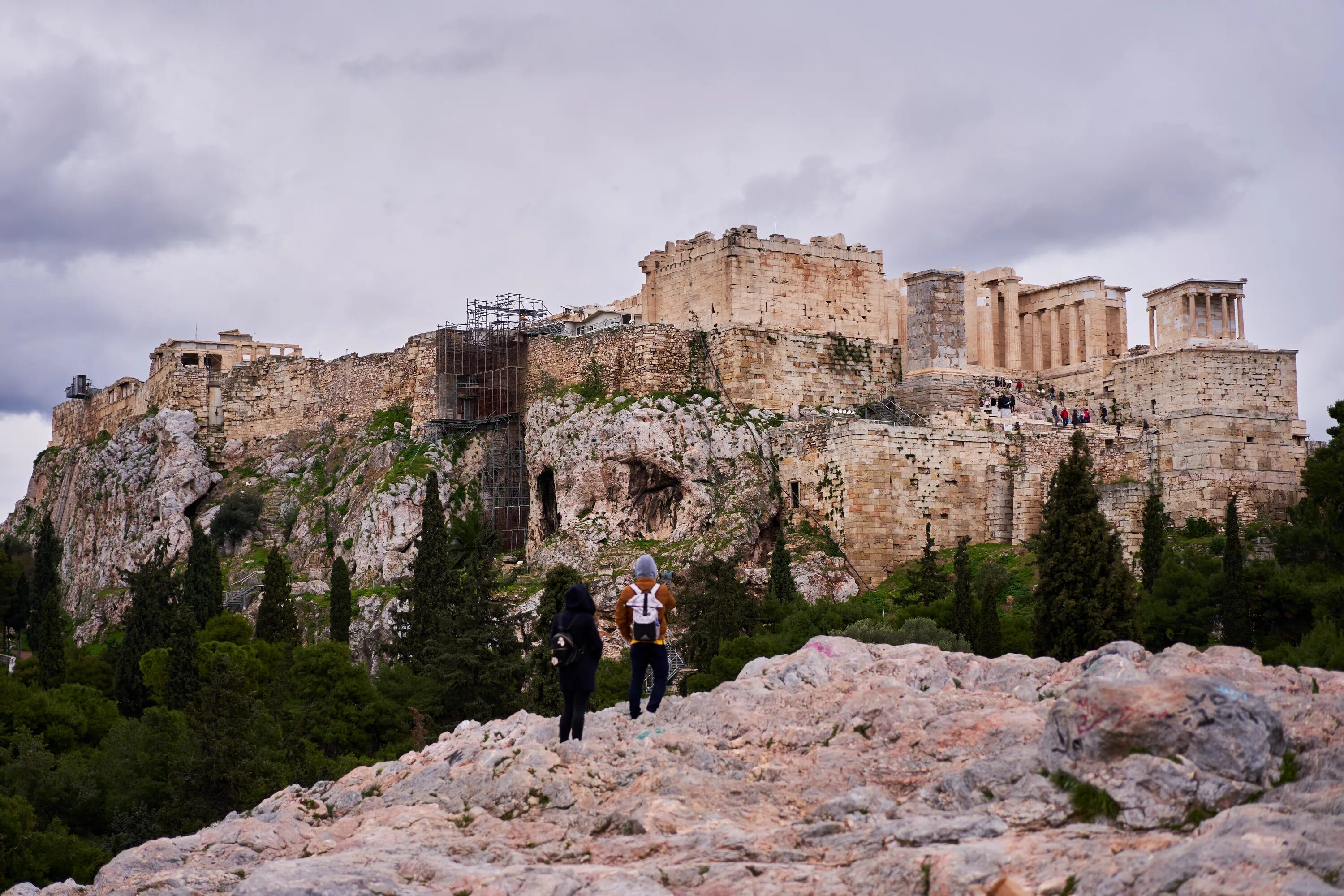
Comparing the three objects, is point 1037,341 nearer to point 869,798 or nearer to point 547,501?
point 547,501

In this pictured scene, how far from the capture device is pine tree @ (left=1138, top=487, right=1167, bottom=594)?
3647 cm

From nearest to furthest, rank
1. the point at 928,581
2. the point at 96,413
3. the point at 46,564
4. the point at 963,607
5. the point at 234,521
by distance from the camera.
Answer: the point at 963,607, the point at 928,581, the point at 46,564, the point at 234,521, the point at 96,413

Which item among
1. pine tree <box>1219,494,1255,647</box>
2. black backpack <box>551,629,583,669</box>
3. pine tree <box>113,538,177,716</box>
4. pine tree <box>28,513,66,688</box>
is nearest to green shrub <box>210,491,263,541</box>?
pine tree <box>28,513,66,688</box>

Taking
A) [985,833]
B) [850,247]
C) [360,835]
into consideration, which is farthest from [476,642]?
[985,833]

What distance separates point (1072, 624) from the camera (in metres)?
30.2

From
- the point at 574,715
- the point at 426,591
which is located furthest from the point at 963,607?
the point at 574,715

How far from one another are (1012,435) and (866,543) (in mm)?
5002

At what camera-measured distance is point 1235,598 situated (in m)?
32.5

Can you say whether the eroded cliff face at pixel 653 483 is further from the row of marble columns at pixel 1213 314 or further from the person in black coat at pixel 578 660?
the person in black coat at pixel 578 660

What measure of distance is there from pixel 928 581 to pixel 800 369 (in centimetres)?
1070

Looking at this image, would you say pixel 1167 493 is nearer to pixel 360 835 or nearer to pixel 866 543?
pixel 866 543

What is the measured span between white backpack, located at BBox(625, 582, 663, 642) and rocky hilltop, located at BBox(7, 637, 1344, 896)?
39.0 inches

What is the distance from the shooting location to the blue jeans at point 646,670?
58.7 ft

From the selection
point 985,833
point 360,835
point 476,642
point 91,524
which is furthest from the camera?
point 91,524
